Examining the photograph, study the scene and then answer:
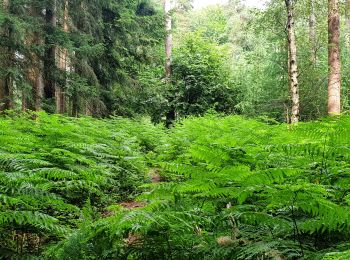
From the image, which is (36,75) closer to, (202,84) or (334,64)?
(202,84)

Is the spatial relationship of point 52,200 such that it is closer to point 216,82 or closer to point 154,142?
point 154,142

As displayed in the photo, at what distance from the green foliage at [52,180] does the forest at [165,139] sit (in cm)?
3

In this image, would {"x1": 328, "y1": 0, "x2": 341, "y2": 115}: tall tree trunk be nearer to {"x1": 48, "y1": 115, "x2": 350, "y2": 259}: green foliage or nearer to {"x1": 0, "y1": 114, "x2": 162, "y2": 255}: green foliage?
{"x1": 0, "y1": 114, "x2": 162, "y2": 255}: green foliage

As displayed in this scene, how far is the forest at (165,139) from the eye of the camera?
2477 millimetres

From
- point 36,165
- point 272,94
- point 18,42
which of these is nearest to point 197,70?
point 272,94

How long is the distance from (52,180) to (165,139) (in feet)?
17.9

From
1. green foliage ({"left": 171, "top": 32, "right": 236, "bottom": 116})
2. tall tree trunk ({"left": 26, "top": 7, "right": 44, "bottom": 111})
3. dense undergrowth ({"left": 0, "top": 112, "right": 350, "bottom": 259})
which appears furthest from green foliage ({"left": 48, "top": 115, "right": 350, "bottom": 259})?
green foliage ({"left": 171, "top": 32, "right": 236, "bottom": 116})

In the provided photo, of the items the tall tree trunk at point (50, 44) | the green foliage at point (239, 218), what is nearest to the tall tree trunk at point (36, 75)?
the tall tree trunk at point (50, 44)

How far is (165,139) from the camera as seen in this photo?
9953mm

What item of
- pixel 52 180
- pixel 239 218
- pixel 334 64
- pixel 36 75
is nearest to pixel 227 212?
pixel 239 218

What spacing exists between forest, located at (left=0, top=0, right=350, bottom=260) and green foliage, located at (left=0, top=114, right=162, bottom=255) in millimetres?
28

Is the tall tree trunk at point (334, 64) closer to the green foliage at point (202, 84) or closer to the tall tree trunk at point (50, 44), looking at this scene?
the green foliage at point (202, 84)

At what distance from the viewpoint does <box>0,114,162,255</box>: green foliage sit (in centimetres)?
303

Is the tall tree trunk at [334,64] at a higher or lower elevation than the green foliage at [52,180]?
higher
